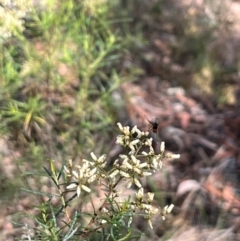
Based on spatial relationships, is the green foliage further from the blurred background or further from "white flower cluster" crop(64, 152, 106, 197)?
"white flower cluster" crop(64, 152, 106, 197)

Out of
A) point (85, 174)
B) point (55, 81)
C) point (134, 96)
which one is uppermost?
point (134, 96)

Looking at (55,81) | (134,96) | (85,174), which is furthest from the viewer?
(134,96)

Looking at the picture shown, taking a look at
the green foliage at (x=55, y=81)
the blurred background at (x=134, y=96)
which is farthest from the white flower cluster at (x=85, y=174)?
the green foliage at (x=55, y=81)

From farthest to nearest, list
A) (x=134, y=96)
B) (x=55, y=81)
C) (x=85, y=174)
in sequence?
(x=134, y=96) < (x=55, y=81) < (x=85, y=174)

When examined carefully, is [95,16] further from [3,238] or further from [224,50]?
[224,50]

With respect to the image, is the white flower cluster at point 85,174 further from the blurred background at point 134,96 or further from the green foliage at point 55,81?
the green foliage at point 55,81

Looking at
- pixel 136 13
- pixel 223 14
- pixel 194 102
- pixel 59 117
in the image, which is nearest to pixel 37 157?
pixel 59 117

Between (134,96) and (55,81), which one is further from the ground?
(134,96)

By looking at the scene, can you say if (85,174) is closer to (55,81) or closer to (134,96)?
(55,81)

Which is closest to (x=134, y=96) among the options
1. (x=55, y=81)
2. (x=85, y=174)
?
(x=55, y=81)

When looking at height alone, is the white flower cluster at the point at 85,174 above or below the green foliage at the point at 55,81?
below
